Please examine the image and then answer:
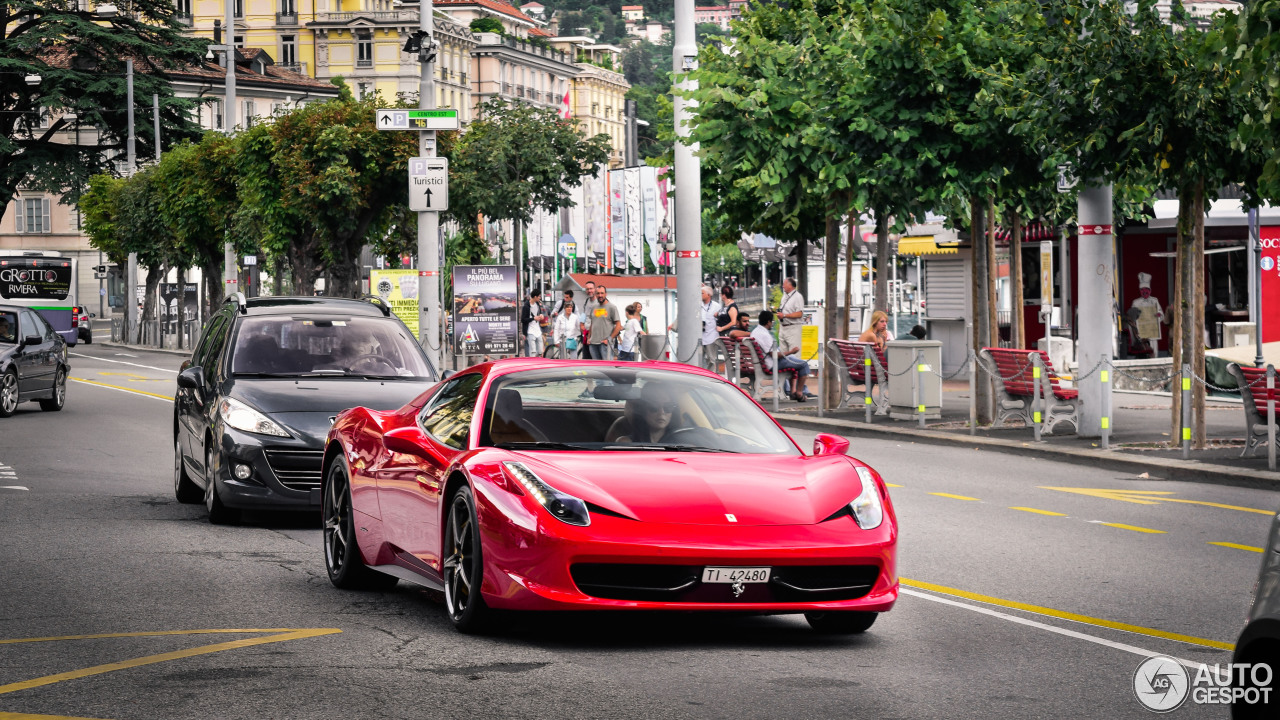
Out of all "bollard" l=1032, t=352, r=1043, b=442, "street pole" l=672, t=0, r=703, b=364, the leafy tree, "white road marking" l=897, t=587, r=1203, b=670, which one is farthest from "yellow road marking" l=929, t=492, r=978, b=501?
the leafy tree

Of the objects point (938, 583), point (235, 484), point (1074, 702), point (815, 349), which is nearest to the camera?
point (1074, 702)

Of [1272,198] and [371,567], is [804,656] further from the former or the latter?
[1272,198]

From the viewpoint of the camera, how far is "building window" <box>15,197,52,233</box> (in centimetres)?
10688

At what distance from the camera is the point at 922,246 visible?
39.0 metres

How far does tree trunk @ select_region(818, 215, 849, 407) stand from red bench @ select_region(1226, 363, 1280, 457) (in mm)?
9415

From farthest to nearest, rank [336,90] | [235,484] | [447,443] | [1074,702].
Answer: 1. [336,90]
2. [235,484]
3. [447,443]
4. [1074,702]

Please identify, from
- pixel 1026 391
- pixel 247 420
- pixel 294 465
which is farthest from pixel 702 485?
pixel 1026 391

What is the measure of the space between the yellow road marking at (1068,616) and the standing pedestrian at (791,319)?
1754 cm

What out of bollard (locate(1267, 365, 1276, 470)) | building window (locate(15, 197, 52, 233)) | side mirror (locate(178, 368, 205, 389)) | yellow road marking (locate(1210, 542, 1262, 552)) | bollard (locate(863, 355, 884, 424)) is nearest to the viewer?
yellow road marking (locate(1210, 542, 1262, 552))

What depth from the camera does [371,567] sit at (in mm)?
9125

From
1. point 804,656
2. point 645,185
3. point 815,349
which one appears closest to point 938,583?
point 804,656

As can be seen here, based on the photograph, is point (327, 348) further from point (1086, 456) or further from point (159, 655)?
point (1086, 456)

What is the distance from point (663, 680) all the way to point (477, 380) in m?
2.37

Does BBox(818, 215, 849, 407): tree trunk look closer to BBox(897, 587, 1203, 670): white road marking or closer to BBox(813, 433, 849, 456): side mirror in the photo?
BBox(897, 587, 1203, 670): white road marking
